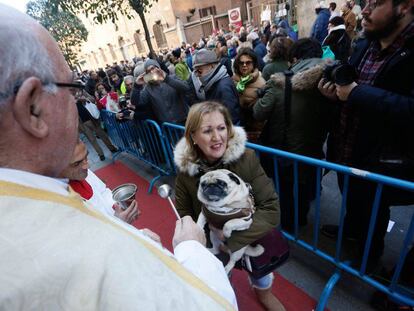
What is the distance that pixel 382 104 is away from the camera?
1539 mm

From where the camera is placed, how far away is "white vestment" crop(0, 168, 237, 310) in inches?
19.8

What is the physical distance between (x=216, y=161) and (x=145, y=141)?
9.07 feet

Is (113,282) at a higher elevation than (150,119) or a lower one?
higher

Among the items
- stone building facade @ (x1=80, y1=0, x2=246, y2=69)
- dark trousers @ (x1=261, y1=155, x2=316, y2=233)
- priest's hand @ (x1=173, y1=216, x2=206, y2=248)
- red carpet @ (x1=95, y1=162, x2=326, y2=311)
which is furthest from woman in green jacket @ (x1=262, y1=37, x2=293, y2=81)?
stone building facade @ (x1=80, y1=0, x2=246, y2=69)

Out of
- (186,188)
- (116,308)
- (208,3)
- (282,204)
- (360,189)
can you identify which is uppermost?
(208,3)

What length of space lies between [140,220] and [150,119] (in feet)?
5.20

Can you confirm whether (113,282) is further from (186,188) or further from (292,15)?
(292,15)

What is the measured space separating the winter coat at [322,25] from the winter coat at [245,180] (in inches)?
259

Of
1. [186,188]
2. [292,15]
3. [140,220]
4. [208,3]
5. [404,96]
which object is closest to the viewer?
[404,96]

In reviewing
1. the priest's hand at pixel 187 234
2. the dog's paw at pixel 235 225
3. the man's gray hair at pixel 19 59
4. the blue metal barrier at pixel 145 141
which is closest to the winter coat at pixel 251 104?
the blue metal barrier at pixel 145 141

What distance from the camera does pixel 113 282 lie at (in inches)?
21.4

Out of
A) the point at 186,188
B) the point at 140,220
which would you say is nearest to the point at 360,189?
the point at 186,188

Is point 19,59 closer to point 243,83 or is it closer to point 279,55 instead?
point 243,83

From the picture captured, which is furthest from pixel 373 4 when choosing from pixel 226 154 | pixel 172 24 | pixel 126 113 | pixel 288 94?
pixel 172 24
